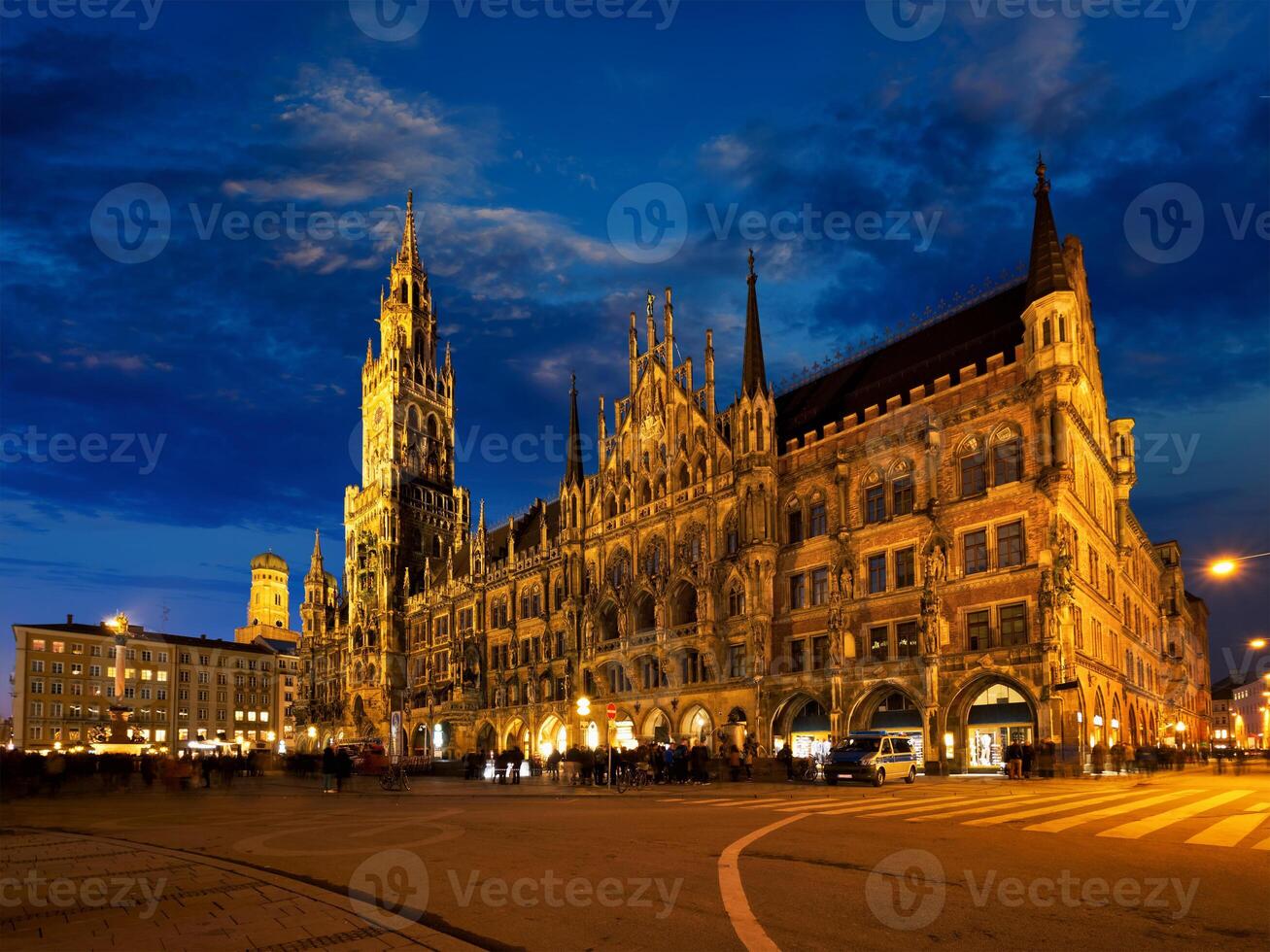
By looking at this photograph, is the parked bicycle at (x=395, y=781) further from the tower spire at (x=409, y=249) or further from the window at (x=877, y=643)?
the tower spire at (x=409, y=249)

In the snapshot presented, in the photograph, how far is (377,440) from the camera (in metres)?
101

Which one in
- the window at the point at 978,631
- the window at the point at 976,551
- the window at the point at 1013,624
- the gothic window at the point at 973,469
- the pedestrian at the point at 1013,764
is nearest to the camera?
the pedestrian at the point at 1013,764

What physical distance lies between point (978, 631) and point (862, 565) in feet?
23.4

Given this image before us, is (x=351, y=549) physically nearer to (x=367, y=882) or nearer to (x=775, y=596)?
(x=775, y=596)

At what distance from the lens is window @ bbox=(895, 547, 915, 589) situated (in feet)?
150

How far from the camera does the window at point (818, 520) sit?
166ft

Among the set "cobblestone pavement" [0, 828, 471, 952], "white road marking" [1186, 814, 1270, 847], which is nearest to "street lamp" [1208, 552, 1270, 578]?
"white road marking" [1186, 814, 1270, 847]

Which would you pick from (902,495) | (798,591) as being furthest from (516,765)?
(902,495)

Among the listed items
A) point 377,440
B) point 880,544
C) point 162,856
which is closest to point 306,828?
point 162,856

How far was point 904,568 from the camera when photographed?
46.2m

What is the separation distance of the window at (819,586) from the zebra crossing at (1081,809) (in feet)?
69.8

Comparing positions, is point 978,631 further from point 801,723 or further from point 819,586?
point 801,723

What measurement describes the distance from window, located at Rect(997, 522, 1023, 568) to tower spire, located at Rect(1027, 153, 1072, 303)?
387 inches

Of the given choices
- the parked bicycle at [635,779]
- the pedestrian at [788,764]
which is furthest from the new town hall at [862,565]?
the parked bicycle at [635,779]
